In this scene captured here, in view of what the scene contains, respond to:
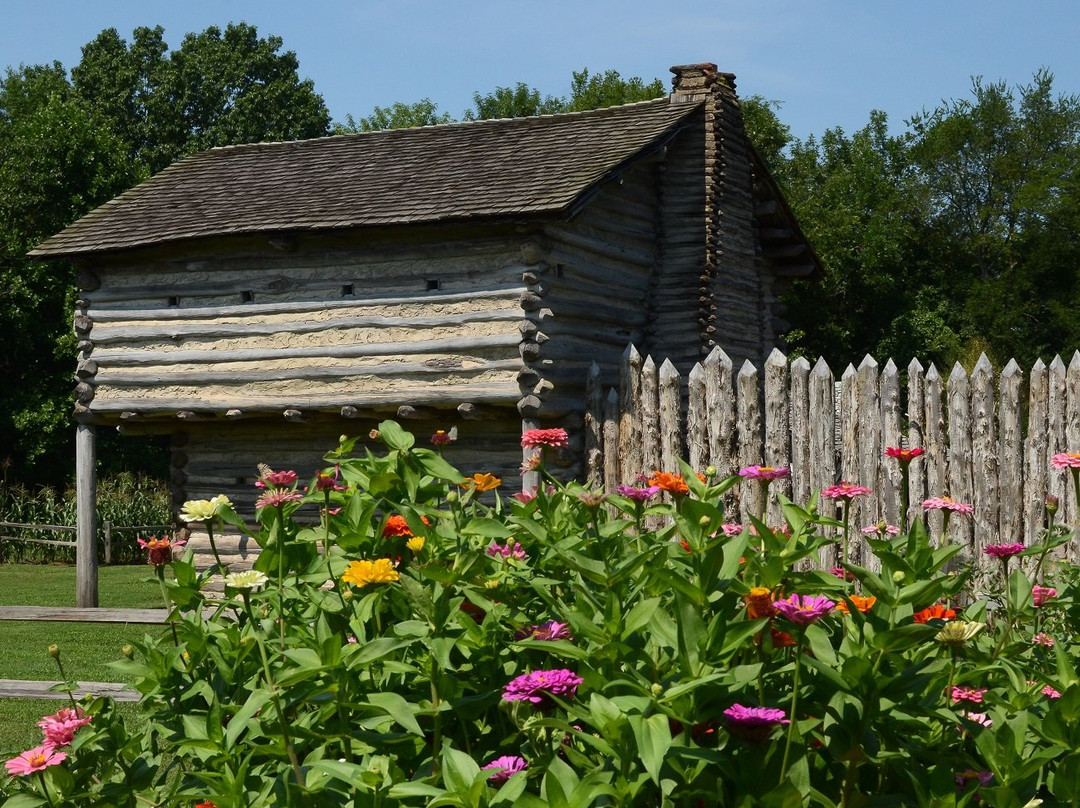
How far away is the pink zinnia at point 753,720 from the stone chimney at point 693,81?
563 inches

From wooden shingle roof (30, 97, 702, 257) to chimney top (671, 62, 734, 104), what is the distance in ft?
0.97

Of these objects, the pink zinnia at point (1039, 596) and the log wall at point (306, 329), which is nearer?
the pink zinnia at point (1039, 596)

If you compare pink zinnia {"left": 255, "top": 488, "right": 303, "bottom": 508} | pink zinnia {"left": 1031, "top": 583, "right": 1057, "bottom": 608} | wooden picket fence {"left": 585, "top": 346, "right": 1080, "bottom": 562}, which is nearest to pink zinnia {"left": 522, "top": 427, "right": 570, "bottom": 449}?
pink zinnia {"left": 255, "top": 488, "right": 303, "bottom": 508}

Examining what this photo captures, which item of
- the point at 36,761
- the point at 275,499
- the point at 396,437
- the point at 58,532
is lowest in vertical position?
the point at 58,532

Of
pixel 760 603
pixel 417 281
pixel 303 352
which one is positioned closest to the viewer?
pixel 760 603

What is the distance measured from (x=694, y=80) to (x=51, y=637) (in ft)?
32.3

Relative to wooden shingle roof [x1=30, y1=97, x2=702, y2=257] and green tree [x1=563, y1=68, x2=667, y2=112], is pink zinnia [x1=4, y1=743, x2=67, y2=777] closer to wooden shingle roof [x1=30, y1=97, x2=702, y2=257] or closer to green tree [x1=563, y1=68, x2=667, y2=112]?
wooden shingle roof [x1=30, y1=97, x2=702, y2=257]

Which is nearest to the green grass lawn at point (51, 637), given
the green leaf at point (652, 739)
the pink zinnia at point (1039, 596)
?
the green leaf at point (652, 739)

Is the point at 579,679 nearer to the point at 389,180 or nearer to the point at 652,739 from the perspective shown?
the point at 652,739

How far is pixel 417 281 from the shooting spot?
1288cm

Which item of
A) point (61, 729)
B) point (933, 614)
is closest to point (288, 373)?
point (61, 729)

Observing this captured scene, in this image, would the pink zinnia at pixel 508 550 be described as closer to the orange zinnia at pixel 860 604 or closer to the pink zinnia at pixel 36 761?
the orange zinnia at pixel 860 604

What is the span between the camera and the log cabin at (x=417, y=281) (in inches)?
488

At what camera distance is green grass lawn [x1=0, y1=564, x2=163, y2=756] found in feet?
24.7
